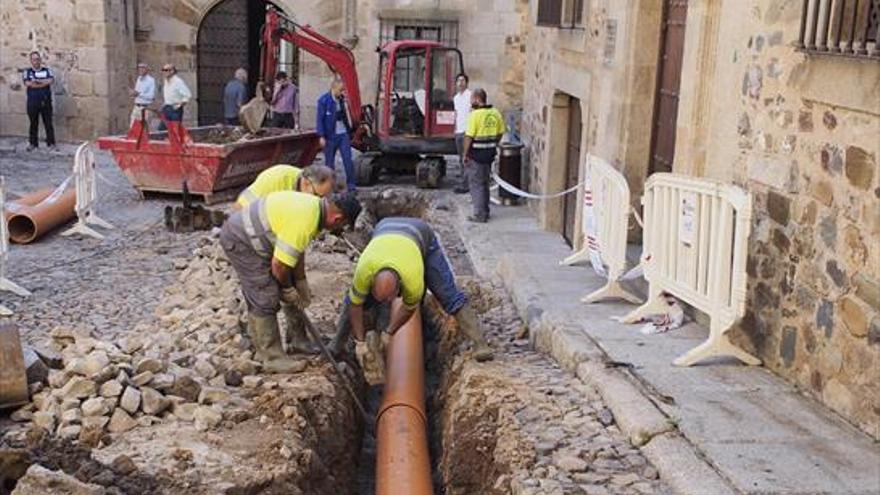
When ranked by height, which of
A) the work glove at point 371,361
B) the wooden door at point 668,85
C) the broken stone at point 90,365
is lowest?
the work glove at point 371,361

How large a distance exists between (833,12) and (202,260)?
6.45 m

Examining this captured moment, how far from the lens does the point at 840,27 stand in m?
5.25

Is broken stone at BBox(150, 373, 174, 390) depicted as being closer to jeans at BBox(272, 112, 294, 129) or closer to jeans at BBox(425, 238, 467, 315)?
jeans at BBox(425, 238, 467, 315)

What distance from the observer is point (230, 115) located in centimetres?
1784

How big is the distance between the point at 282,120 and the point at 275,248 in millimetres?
10477

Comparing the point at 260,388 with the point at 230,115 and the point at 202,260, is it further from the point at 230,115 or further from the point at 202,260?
the point at 230,115

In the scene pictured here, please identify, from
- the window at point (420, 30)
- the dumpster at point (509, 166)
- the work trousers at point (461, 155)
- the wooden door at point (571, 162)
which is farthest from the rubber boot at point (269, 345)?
the window at point (420, 30)

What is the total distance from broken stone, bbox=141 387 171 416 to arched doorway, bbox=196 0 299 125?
15445 mm

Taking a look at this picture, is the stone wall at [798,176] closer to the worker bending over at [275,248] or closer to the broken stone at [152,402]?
the worker bending over at [275,248]

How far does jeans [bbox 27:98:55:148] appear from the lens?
17.2m

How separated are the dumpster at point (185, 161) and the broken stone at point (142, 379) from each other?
692 cm

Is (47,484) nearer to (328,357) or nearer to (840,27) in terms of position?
(328,357)

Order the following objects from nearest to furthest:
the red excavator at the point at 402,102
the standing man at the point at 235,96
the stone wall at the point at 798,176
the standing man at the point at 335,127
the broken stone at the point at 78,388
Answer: the stone wall at the point at 798,176
the broken stone at the point at 78,388
the standing man at the point at 335,127
the red excavator at the point at 402,102
the standing man at the point at 235,96

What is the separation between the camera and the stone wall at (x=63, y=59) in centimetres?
1777
